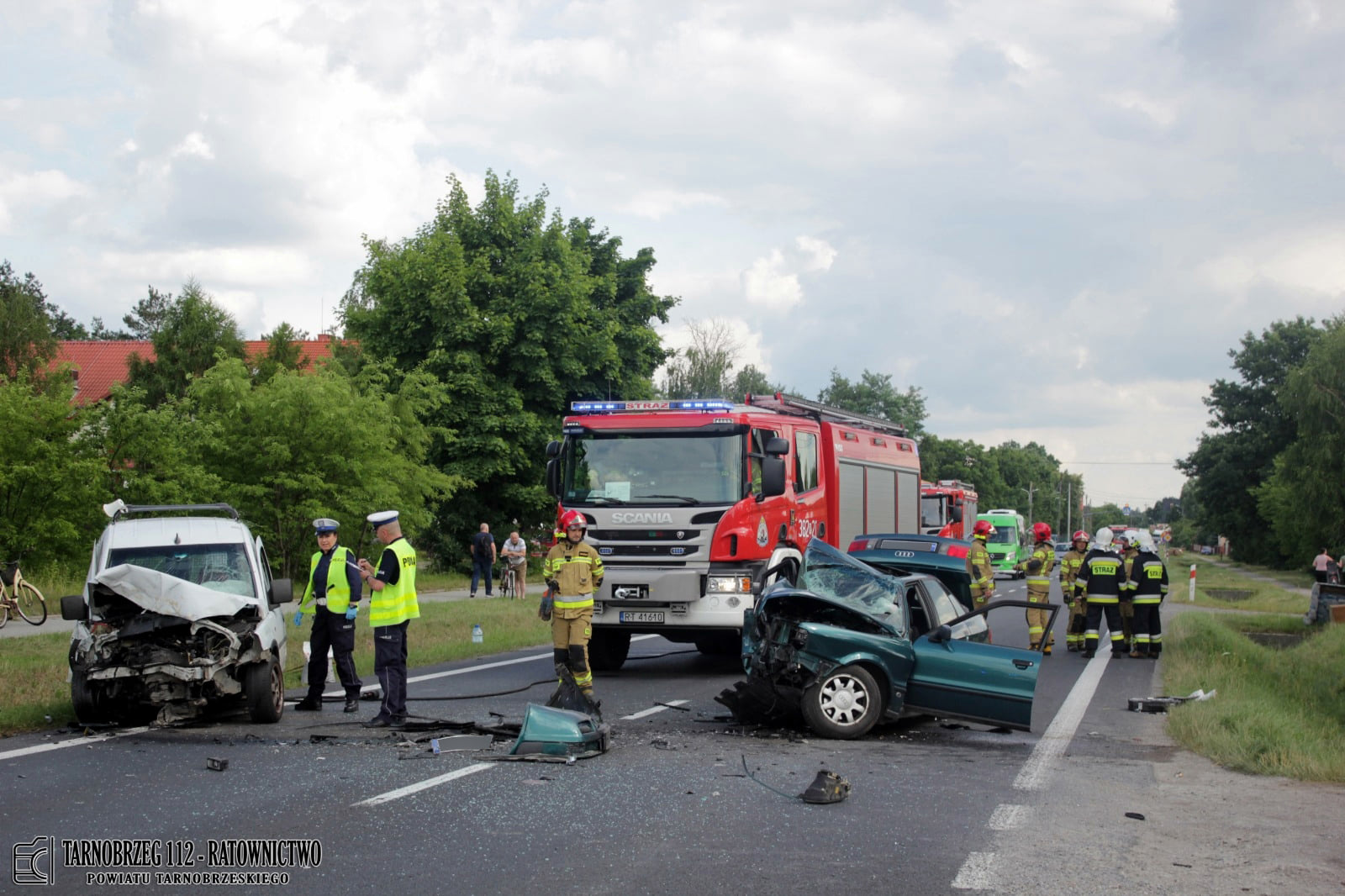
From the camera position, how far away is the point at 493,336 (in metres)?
35.9

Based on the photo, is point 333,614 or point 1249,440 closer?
point 333,614

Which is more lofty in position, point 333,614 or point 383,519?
point 383,519

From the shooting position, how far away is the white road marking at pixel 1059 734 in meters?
8.37

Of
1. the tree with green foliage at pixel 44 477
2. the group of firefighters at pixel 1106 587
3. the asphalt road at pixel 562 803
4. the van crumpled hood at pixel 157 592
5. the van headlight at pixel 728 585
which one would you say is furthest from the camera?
the tree with green foliage at pixel 44 477

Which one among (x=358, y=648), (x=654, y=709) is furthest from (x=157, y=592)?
(x=358, y=648)

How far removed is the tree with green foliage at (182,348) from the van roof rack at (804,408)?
2986cm

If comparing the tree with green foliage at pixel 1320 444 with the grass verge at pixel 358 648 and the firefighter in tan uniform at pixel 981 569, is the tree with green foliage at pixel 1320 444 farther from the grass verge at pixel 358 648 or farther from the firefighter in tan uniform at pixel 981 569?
the firefighter in tan uniform at pixel 981 569

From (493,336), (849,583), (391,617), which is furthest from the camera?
(493,336)

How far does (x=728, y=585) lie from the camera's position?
13.5 metres

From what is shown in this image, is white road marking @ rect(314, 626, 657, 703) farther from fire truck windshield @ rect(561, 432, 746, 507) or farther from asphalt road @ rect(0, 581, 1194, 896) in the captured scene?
fire truck windshield @ rect(561, 432, 746, 507)

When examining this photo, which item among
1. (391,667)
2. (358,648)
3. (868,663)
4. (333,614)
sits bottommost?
(358,648)

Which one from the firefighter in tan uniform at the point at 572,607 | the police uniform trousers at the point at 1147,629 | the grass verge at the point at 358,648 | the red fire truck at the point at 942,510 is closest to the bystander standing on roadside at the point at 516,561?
the grass verge at the point at 358,648

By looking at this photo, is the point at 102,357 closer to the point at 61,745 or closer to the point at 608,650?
the point at 608,650

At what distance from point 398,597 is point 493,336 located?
2635 cm
